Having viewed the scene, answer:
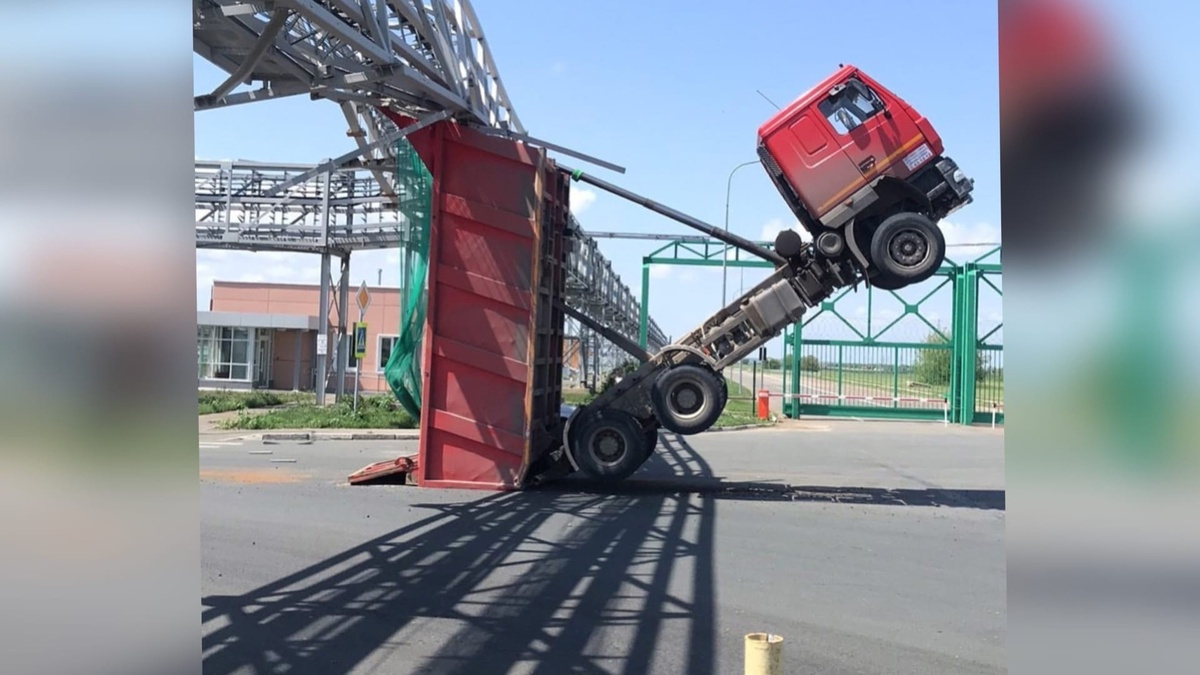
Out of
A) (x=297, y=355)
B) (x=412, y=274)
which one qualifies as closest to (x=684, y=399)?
(x=412, y=274)

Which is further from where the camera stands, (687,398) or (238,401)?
(238,401)

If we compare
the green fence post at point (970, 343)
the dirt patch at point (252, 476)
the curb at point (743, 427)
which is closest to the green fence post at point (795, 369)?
the curb at point (743, 427)

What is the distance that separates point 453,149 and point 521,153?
916 millimetres

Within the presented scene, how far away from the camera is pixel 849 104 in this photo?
11.0m

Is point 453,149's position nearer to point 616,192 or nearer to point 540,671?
point 616,192

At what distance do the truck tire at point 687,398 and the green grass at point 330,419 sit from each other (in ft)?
33.1

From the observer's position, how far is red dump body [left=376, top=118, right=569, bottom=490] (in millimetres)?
11508

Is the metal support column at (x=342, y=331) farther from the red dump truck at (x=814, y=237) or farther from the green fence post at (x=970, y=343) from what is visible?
the green fence post at (x=970, y=343)

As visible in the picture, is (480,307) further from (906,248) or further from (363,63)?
(906,248)

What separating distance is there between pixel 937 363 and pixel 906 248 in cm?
1950

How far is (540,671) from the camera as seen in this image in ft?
17.1

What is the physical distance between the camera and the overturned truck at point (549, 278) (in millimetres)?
10914
